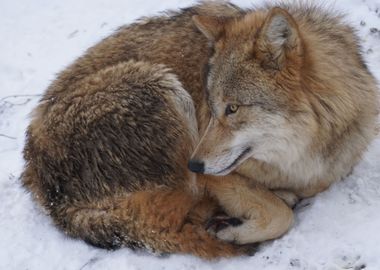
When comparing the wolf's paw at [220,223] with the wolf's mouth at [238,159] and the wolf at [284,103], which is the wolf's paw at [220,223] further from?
the wolf's mouth at [238,159]

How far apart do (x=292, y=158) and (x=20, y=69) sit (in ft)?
17.9

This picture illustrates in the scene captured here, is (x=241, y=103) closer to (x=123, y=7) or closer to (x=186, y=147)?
(x=186, y=147)

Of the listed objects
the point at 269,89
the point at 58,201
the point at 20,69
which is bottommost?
the point at 20,69

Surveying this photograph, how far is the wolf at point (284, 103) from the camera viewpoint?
4383mm

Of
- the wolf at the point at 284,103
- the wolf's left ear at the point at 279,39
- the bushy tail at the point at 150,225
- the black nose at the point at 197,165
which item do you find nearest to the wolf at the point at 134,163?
the bushy tail at the point at 150,225

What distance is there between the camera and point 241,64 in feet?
14.9

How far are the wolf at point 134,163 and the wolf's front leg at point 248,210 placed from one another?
11mm

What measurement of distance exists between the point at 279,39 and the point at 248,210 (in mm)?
1503

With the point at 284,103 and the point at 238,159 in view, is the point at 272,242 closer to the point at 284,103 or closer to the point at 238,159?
the point at 238,159

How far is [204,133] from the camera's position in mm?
4844

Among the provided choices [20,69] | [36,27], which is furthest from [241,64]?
[36,27]

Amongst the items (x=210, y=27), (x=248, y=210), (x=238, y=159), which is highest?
(x=210, y=27)

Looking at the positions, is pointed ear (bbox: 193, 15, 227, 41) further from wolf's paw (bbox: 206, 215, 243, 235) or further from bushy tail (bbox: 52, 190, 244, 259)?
wolf's paw (bbox: 206, 215, 243, 235)

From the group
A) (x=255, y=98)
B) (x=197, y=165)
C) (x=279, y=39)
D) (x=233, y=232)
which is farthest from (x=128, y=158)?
(x=279, y=39)
